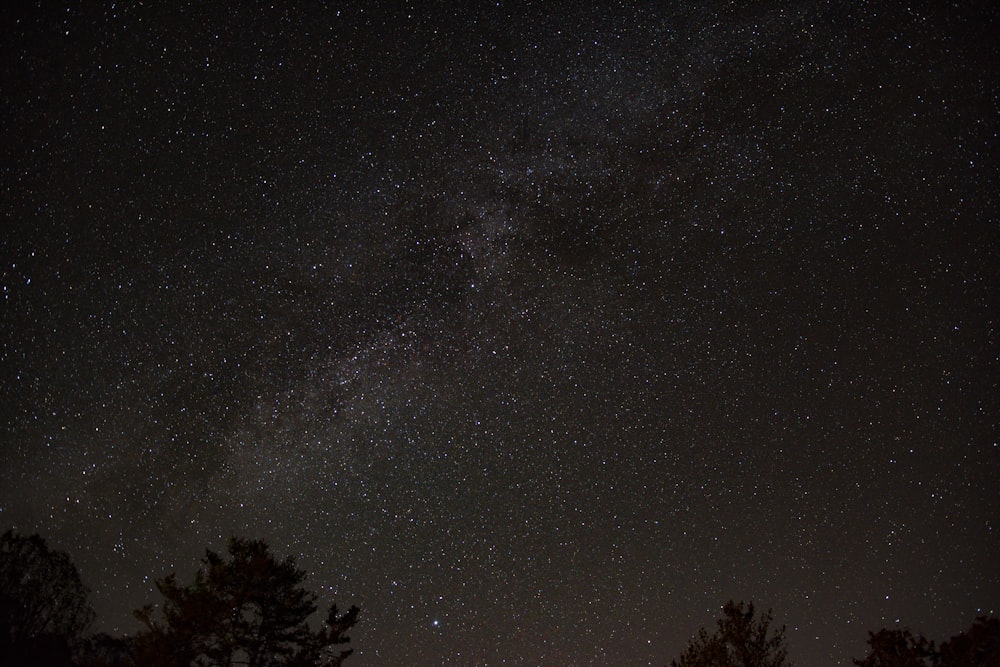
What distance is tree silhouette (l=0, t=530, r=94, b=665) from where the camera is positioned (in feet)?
78.1

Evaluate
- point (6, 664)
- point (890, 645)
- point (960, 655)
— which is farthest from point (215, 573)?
point (960, 655)

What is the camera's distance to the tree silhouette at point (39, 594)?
23.8 metres

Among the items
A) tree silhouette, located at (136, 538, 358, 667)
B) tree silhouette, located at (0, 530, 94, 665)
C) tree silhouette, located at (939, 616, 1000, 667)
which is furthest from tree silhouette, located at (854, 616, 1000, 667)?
Result: tree silhouette, located at (0, 530, 94, 665)

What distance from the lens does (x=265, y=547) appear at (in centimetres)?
1911

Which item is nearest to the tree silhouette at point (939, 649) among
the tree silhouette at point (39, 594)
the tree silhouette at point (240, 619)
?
the tree silhouette at point (240, 619)

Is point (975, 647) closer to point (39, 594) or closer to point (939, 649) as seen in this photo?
point (939, 649)

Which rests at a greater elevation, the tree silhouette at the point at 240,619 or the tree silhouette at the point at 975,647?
the tree silhouette at the point at 975,647

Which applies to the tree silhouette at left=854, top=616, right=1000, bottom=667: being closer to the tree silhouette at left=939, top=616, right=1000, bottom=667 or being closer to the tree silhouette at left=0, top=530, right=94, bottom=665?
the tree silhouette at left=939, top=616, right=1000, bottom=667

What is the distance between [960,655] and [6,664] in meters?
27.0

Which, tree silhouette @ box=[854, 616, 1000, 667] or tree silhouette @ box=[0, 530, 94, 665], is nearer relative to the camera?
tree silhouette @ box=[854, 616, 1000, 667]

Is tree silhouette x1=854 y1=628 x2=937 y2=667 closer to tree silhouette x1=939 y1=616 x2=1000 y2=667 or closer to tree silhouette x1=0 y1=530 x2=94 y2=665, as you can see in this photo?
tree silhouette x1=939 y1=616 x2=1000 y2=667

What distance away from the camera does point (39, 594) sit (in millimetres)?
25047

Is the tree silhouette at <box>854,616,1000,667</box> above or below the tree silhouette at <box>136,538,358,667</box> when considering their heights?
above

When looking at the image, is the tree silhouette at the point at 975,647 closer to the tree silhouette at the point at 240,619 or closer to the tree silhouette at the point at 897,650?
the tree silhouette at the point at 897,650
